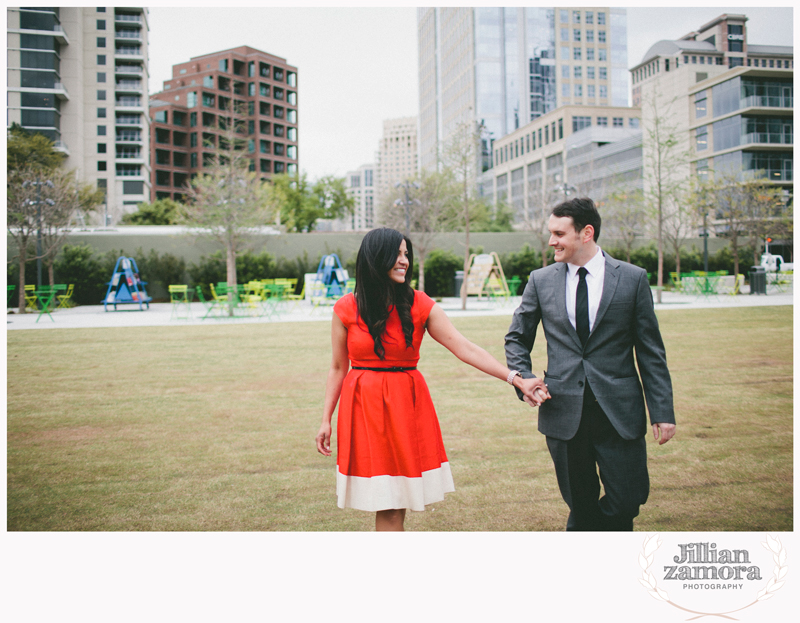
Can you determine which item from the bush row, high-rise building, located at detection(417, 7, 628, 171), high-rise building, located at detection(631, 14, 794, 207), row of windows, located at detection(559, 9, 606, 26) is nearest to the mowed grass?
the bush row

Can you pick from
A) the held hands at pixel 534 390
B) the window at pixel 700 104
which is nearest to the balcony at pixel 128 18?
the window at pixel 700 104

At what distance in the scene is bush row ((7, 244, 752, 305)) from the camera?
83.9 ft

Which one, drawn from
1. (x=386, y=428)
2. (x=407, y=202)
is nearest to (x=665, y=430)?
(x=386, y=428)

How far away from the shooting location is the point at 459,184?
23.2m

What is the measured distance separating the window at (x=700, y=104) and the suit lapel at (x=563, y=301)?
52961 millimetres

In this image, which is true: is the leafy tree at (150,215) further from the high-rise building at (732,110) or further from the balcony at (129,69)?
the high-rise building at (732,110)

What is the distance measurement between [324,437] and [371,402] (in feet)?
1.17

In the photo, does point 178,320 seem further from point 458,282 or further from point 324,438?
point 324,438

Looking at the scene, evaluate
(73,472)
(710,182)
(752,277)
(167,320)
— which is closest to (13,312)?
(167,320)

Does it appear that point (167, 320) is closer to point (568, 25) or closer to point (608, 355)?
point (608, 355)

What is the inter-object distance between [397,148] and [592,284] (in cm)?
11191

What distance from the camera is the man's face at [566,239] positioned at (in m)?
2.77

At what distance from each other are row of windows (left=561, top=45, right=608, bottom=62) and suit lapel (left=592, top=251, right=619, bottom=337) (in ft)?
339

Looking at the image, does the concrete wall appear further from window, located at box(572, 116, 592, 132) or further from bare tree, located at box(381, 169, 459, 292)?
window, located at box(572, 116, 592, 132)
